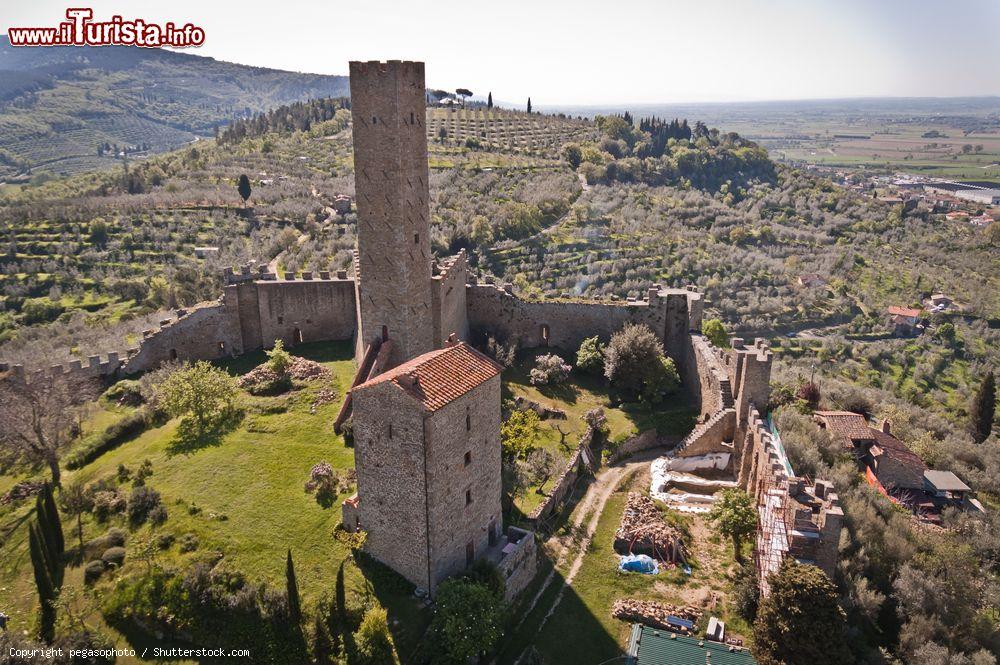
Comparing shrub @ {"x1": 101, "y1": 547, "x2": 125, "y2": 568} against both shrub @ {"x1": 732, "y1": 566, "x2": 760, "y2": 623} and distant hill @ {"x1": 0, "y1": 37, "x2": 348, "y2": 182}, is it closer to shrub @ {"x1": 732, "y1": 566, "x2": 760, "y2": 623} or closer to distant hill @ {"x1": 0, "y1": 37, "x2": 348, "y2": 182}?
shrub @ {"x1": 732, "y1": 566, "x2": 760, "y2": 623}

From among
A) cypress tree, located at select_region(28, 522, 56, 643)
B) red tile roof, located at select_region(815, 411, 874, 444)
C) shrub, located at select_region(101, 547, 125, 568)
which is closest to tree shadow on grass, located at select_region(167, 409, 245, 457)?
shrub, located at select_region(101, 547, 125, 568)

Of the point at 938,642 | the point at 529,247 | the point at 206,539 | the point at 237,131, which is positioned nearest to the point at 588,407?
the point at 938,642

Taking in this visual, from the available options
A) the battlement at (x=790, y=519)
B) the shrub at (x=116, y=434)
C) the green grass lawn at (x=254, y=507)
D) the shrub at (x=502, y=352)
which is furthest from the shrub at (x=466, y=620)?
the shrub at (x=502, y=352)

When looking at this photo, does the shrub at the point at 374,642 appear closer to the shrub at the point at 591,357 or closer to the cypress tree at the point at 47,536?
the cypress tree at the point at 47,536

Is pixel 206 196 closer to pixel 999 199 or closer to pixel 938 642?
pixel 938 642

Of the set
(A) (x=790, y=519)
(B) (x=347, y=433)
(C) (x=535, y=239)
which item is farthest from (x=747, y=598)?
(C) (x=535, y=239)

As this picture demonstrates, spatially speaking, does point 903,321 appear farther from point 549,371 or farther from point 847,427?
point 549,371
